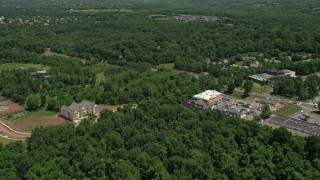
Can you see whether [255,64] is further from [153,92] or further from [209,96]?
[153,92]

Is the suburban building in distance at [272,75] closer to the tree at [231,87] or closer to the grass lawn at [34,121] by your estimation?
the tree at [231,87]

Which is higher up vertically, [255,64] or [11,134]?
[255,64]

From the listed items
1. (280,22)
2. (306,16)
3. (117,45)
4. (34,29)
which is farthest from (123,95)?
(306,16)

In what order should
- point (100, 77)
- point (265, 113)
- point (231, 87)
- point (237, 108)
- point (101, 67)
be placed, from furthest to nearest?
1. point (101, 67)
2. point (100, 77)
3. point (231, 87)
4. point (237, 108)
5. point (265, 113)

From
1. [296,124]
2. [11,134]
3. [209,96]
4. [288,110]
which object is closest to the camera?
[11,134]

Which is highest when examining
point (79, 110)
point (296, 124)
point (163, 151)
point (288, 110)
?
point (163, 151)

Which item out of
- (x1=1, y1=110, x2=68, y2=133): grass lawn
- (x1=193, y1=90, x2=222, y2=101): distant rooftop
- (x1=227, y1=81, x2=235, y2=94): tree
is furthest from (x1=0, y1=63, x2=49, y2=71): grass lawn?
(x1=227, y1=81, x2=235, y2=94): tree

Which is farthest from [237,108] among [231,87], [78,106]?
[78,106]

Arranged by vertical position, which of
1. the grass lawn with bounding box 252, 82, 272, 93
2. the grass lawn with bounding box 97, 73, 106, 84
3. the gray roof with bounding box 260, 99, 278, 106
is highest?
the grass lawn with bounding box 97, 73, 106, 84

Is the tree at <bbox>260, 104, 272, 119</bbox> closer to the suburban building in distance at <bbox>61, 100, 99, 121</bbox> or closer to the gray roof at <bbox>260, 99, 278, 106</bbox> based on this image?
the gray roof at <bbox>260, 99, 278, 106</bbox>
